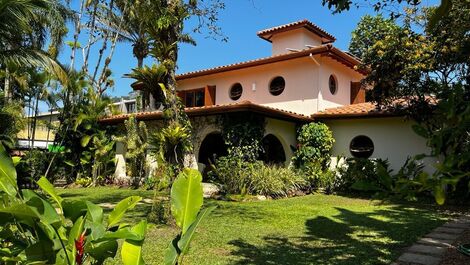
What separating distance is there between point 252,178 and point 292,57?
6.35 metres

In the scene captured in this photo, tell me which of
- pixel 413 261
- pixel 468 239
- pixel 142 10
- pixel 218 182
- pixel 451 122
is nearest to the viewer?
pixel 451 122

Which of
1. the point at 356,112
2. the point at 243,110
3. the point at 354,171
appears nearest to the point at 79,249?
the point at 243,110

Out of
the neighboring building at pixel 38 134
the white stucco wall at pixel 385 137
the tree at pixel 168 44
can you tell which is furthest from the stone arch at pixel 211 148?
the tree at pixel 168 44

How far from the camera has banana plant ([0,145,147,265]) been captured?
121 cm

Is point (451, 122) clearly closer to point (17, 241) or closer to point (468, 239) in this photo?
point (17, 241)

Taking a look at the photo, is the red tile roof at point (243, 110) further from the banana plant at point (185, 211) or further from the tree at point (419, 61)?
the banana plant at point (185, 211)

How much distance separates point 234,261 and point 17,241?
4596 millimetres

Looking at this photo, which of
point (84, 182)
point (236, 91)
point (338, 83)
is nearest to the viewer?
point (84, 182)

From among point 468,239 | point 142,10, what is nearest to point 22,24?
point 142,10

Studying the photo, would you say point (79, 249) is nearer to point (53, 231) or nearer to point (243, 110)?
point (53, 231)

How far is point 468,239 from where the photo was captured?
718 centimetres

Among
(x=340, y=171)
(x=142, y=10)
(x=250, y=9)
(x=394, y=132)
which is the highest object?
(x=142, y=10)

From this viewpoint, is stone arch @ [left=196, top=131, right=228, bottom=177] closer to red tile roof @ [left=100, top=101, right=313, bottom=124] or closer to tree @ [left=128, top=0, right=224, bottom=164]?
red tile roof @ [left=100, top=101, right=313, bottom=124]

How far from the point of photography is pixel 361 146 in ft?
52.7
